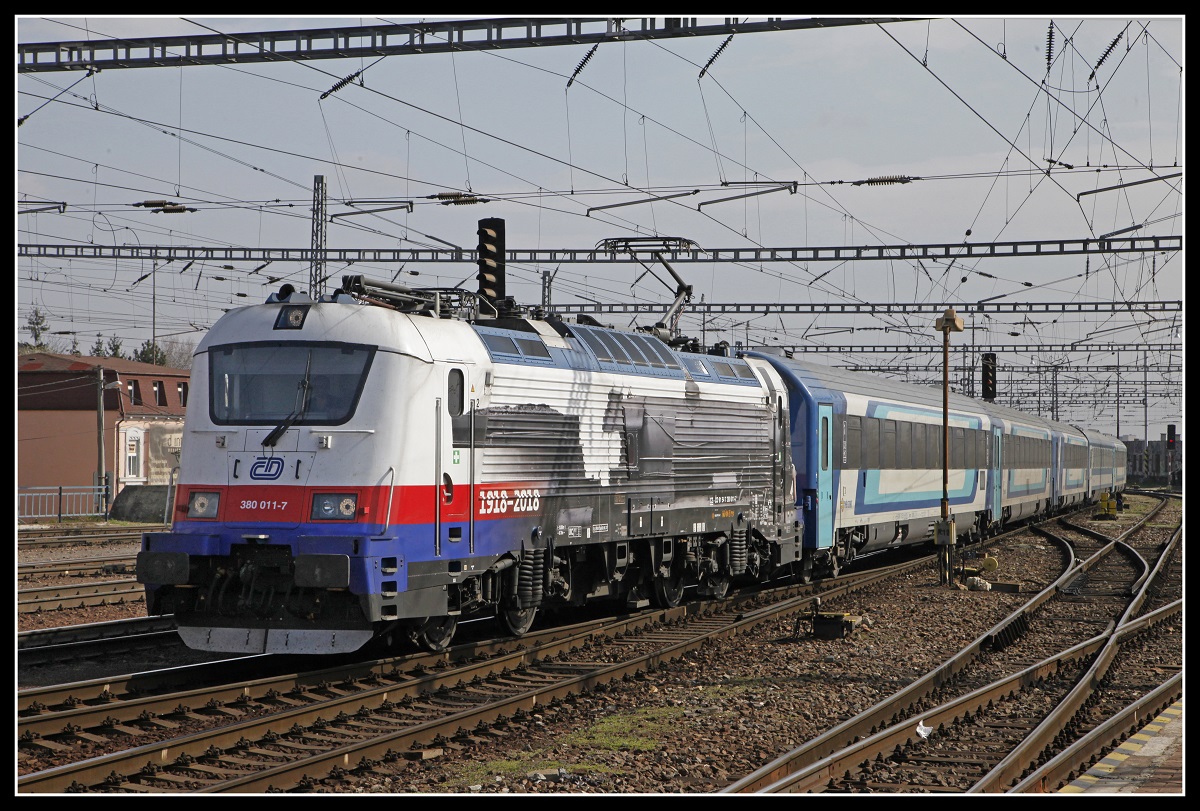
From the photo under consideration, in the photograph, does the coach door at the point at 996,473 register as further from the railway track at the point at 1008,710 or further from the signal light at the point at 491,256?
the signal light at the point at 491,256

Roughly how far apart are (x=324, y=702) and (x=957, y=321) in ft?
49.7

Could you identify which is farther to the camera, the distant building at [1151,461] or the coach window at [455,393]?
the distant building at [1151,461]

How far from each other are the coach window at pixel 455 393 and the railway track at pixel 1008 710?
5.00m

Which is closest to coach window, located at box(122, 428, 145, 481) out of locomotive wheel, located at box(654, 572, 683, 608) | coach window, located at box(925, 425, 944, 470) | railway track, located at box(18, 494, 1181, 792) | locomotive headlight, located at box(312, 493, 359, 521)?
coach window, located at box(925, 425, 944, 470)

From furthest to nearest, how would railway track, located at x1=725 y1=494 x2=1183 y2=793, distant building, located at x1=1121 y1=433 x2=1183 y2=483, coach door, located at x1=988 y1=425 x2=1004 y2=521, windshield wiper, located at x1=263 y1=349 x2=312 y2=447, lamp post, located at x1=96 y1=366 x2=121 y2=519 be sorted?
distant building, located at x1=1121 y1=433 x2=1183 y2=483
lamp post, located at x1=96 y1=366 x2=121 y2=519
coach door, located at x1=988 y1=425 x2=1004 y2=521
windshield wiper, located at x1=263 y1=349 x2=312 y2=447
railway track, located at x1=725 y1=494 x2=1183 y2=793

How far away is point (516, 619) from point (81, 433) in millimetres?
42220

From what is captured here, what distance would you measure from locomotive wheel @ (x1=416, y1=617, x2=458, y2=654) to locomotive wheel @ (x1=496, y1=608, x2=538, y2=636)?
38.2 inches

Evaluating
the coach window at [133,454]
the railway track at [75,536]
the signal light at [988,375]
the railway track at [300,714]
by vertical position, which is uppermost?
the signal light at [988,375]

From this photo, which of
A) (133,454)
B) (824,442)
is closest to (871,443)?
(824,442)

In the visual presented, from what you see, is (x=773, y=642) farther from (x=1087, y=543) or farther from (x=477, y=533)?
(x=1087, y=543)

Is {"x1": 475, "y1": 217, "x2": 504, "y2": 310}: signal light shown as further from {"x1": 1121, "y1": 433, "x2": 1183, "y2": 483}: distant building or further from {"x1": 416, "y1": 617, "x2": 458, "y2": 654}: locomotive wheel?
{"x1": 1121, "y1": 433, "x2": 1183, "y2": 483}: distant building

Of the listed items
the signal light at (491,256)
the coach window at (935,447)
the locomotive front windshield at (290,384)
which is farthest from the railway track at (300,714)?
the coach window at (935,447)

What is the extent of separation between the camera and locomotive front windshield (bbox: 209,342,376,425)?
37.6ft

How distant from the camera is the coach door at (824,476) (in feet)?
69.5
